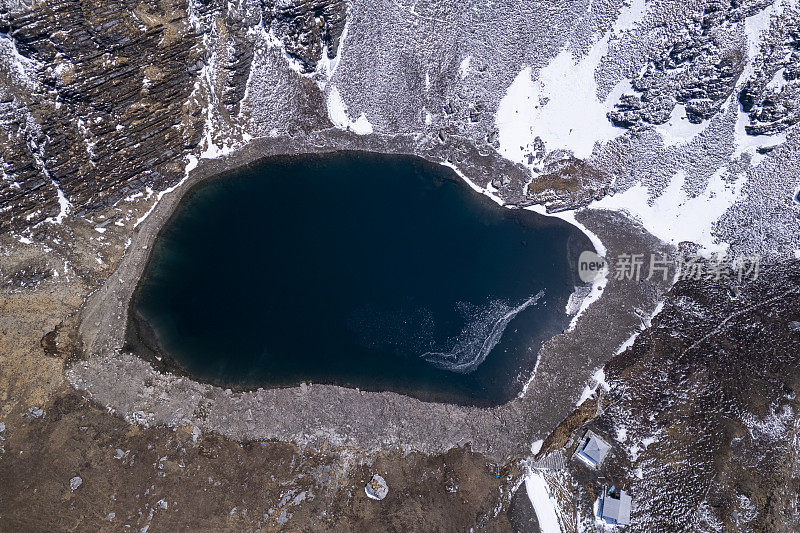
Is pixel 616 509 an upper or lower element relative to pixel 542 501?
upper

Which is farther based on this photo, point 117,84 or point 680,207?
point 680,207

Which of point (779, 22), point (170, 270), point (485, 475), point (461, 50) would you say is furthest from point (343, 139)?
point (779, 22)

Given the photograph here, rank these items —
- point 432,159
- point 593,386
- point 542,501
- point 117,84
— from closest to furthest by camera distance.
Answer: point 117,84 → point 542,501 → point 593,386 → point 432,159

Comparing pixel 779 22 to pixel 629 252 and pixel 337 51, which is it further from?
pixel 337 51

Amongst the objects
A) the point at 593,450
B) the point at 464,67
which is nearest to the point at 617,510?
the point at 593,450
